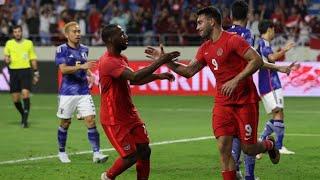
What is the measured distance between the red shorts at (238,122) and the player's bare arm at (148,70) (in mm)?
981

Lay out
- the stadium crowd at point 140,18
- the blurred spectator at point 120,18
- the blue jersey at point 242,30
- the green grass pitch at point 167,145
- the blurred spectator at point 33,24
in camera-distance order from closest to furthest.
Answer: the blue jersey at point 242,30 < the green grass pitch at point 167,145 < the stadium crowd at point 140,18 < the blurred spectator at point 120,18 < the blurred spectator at point 33,24

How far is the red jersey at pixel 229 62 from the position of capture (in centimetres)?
1016

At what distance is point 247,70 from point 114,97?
1.71m

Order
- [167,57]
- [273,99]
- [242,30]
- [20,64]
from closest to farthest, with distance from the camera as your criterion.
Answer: [167,57], [242,30], [273,99], [20,64]

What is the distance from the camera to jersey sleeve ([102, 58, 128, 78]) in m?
10.2

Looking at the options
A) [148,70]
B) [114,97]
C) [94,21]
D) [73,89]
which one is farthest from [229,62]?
[94,21]

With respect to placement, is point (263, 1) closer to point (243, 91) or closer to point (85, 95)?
point (85, 95)

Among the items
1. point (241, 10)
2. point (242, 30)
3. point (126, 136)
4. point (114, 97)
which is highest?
point (241, 10)

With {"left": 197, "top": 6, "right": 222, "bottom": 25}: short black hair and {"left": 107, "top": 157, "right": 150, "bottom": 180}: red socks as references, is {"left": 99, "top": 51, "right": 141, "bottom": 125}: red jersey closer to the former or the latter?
{"left": 107, "top": 157, "right": 150, "bottom": 180}: red socks

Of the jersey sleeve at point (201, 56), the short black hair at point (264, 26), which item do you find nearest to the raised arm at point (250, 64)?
the jersey sleeve at point (201, 56)

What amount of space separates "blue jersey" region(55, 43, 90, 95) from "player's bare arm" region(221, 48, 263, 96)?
4.96 meters

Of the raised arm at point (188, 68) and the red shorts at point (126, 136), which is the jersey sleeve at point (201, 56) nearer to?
the raised arm at point (188, 68)

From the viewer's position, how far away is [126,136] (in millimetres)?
10453

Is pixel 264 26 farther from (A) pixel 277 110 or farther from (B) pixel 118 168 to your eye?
(B) pixel 118 168
